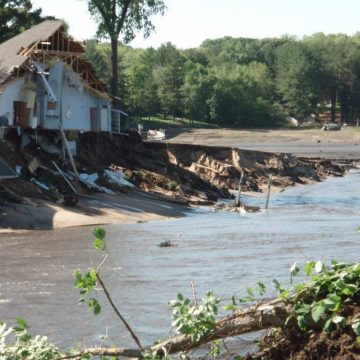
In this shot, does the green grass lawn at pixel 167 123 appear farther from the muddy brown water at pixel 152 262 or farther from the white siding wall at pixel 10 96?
the muddy brown water at pixel 152 262

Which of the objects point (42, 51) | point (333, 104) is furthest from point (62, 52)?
point (333, 104)

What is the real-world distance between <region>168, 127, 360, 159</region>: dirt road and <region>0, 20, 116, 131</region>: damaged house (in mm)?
41740

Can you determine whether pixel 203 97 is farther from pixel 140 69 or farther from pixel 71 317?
pixel 71 317

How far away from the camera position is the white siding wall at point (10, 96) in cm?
4000

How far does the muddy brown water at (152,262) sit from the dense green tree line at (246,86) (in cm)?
7290

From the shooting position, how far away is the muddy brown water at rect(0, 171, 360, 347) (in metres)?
14.0

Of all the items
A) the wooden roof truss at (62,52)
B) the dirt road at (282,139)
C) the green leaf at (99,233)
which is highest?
the wooden roof truss at (62,52)

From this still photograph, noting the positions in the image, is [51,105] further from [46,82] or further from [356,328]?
[356,328]

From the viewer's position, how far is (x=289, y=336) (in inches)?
287

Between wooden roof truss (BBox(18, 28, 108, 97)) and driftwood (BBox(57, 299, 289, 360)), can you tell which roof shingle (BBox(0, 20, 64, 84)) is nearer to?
wooden roof truss (BBox(18, 28, 108, 97))

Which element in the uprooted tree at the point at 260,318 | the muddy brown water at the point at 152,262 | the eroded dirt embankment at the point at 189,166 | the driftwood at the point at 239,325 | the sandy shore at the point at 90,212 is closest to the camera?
the uprooted tree at the point at 260,318

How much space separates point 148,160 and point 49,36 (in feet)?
31.6

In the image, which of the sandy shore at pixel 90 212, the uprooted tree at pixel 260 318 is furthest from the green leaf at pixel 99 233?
the sandy shore at pixel 90 212

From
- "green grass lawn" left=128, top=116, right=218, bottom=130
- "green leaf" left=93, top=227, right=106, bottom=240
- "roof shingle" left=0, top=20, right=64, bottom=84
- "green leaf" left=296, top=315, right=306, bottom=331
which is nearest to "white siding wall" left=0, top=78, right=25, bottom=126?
"roof shingle" left=0, top=20, right=64, bottom=84
